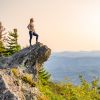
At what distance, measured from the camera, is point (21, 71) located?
27.8m

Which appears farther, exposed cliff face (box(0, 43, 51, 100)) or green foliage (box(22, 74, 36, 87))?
green foliage (box(22, 74, 36, 87))

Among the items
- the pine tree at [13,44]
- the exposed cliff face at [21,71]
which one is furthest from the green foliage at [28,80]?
the pine tree at [13,44]

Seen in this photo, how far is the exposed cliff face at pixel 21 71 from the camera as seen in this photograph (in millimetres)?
23769

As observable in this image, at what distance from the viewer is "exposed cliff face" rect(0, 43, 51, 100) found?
936 inches

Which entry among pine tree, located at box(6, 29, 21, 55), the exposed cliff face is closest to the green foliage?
the exposed cliff face

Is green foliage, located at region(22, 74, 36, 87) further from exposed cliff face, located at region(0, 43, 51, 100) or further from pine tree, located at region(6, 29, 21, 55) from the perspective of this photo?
pine tree, located at region(6, 29, 21, 55)

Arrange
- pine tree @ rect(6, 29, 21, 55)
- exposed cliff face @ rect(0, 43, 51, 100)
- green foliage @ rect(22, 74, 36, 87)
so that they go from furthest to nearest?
pine tree @ rect(6, 29, 21, 55) < green foliage @ rect(22, 74, 36, 87) < exposed cliff face @ rect(0, 43, 51, 100)

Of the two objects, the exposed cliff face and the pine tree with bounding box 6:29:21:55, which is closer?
the exposed cliff face

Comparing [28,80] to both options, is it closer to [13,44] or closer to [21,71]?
[21,71]

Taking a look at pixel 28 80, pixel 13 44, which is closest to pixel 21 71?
pixel 28 80

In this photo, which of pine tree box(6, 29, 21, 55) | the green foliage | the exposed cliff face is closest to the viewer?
the exposed cliff face

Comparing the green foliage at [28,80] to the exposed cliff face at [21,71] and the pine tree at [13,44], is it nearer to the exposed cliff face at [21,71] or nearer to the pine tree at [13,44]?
the exposed cliff face at [21,71]

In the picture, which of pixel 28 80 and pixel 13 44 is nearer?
pixel 28 80

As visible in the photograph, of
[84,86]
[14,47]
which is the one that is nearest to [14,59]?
[84,86]
